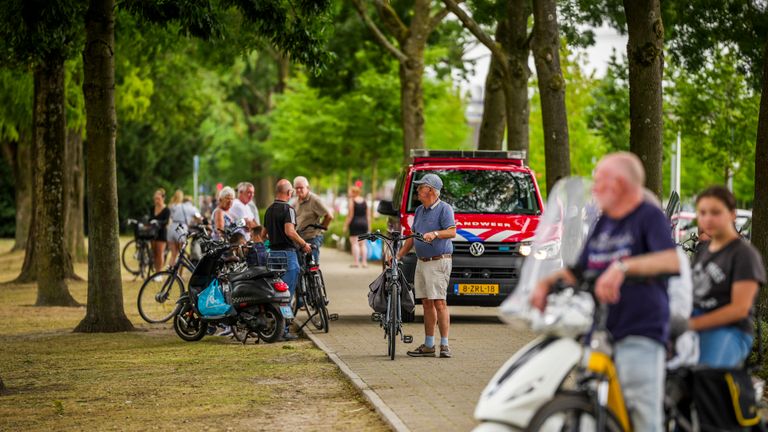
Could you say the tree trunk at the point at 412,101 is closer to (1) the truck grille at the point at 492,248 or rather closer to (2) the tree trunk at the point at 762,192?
(1) the truck grille at the point at 492,248

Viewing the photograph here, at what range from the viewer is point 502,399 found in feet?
20.6

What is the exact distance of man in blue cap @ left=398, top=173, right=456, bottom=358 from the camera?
44.7 feet

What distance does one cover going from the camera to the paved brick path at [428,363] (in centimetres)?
1009

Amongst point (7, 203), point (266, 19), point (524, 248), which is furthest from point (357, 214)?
point (7, 203)

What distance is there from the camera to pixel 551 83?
20078mm

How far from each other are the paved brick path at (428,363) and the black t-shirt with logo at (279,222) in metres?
1.13

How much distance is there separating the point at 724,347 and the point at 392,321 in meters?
6.98

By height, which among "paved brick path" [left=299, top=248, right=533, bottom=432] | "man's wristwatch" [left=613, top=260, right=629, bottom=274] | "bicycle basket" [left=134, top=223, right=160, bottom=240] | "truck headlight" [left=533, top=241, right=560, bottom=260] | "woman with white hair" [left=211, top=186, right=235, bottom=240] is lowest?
"paved brick path" [left=299, top=248, right=533, bottom=432]

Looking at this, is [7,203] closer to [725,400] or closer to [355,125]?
[355,125]

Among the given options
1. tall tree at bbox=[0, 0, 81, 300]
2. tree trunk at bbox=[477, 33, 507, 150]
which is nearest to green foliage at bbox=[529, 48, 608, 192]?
tree trunk at bbox=[477, 33, 507, 150]

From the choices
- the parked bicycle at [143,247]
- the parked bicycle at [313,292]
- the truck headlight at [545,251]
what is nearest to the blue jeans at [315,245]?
the parked bicycle at [313,292]

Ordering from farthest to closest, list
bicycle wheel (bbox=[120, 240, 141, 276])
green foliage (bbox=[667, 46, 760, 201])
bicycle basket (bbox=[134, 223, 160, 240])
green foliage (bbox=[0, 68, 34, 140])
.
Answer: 1. green foliage (bbox=[667, 46, 760, 201])
2. bicycle wheel (bbox=[120, 240, 141, 276])
3. green foliage (bbox=[0, 68, 34, 140])
4. bicycle basket (bbox=[134, 223, 160, 240])

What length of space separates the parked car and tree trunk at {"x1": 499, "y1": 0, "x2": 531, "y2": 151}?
19.2 feet

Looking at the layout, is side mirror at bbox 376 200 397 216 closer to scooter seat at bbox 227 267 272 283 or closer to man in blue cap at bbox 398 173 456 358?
scooter seat at bbox 227 267 272 283
